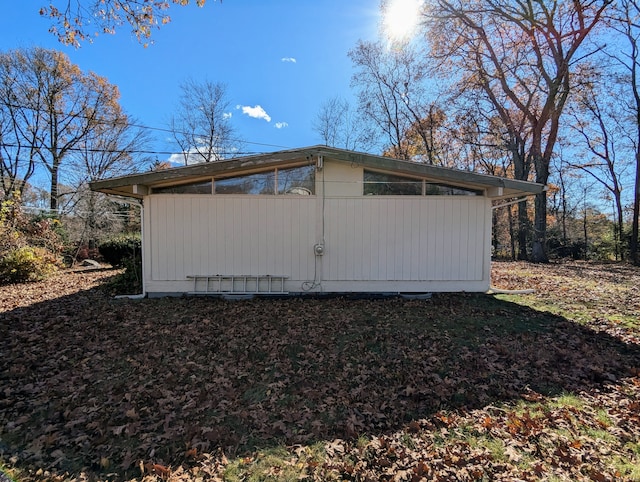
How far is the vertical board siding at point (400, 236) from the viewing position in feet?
23.3

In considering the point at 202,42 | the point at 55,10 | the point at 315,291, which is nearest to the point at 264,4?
the point at 55,10

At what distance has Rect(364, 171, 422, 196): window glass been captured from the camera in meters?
7.12

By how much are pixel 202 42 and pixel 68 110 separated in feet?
46.4

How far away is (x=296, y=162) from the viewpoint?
701 cm

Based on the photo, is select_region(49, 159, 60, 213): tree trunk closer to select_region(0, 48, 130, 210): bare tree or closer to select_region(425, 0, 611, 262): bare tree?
select_region(0, 48, 130, 210): bare tree

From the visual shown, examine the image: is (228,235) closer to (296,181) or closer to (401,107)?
(296,181)

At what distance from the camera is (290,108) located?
18953 millimetres

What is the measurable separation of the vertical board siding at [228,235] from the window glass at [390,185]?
1312mm

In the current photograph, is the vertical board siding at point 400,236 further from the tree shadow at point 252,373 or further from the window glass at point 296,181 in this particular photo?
the tree shadow at point 252,373

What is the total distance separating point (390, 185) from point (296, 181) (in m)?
2.06

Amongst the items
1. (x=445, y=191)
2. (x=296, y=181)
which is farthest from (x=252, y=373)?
(x=445, y=191)

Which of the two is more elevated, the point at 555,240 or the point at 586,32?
the point at 586,32

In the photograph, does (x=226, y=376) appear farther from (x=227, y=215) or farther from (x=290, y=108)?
(x=290, y=108)

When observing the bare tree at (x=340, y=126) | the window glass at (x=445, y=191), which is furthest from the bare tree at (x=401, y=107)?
the window glass at (x=445, y=191)
